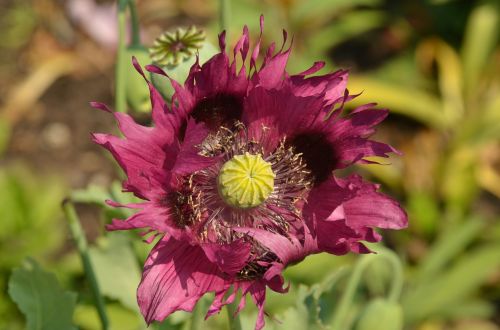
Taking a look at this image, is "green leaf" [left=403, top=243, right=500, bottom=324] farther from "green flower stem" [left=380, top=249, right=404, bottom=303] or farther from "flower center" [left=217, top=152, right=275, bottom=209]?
"flower center" [left=217, top=152, right=275, bottom=209]

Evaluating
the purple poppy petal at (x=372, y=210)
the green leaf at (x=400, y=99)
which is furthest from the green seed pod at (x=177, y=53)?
the green leaf at (x=400, y=99)

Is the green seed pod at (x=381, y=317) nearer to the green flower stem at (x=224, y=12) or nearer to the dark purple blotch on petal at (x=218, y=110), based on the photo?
the dark purple blotch on petal at (x=218, y=110)

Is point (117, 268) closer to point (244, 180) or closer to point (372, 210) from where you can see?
point (244, 180)

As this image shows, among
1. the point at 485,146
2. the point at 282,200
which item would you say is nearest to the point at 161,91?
the point at 282,200

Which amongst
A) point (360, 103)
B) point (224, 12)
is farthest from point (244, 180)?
point (360, 103)

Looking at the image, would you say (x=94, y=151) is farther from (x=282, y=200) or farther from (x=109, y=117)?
(x=282, y=200)

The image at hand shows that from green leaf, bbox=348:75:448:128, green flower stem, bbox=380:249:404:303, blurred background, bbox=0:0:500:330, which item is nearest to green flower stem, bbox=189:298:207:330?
green flower stem, bbox=380:249:404:303
